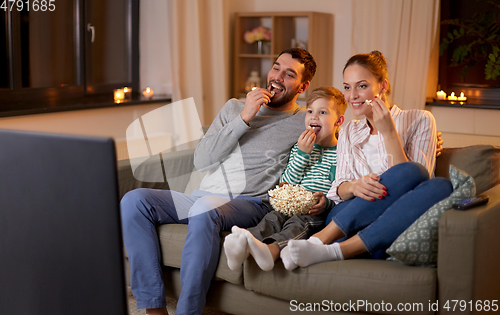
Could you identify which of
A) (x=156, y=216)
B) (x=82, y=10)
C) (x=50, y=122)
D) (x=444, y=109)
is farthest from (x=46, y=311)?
(x=444, y=109)

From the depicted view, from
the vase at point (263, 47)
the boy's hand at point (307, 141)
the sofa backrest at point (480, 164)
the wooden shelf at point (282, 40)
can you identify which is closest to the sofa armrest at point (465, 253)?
the sofa backrest at point (480, 164)

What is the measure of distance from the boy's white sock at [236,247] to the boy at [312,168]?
0.46ft

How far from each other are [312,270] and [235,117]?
0.82 m

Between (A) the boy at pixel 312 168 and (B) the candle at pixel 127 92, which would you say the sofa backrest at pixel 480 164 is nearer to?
(A) the boy at pixel 312 168

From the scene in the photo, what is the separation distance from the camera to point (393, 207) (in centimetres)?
150

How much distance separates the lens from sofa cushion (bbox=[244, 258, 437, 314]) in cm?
137

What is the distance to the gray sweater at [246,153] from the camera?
6.31ft

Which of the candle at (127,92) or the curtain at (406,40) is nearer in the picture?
the curtain at (406,40)

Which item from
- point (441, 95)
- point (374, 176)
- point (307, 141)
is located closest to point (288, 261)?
point (374, 176)

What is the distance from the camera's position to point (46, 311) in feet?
2.26

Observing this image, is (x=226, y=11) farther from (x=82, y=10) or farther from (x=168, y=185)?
(x=168, y=185)

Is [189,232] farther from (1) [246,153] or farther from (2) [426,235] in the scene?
(2) [426,235]

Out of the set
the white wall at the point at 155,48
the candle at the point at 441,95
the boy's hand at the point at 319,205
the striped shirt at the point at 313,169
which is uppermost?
the white wall at the point at 155,48

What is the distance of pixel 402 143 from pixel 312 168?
0.36 meters
